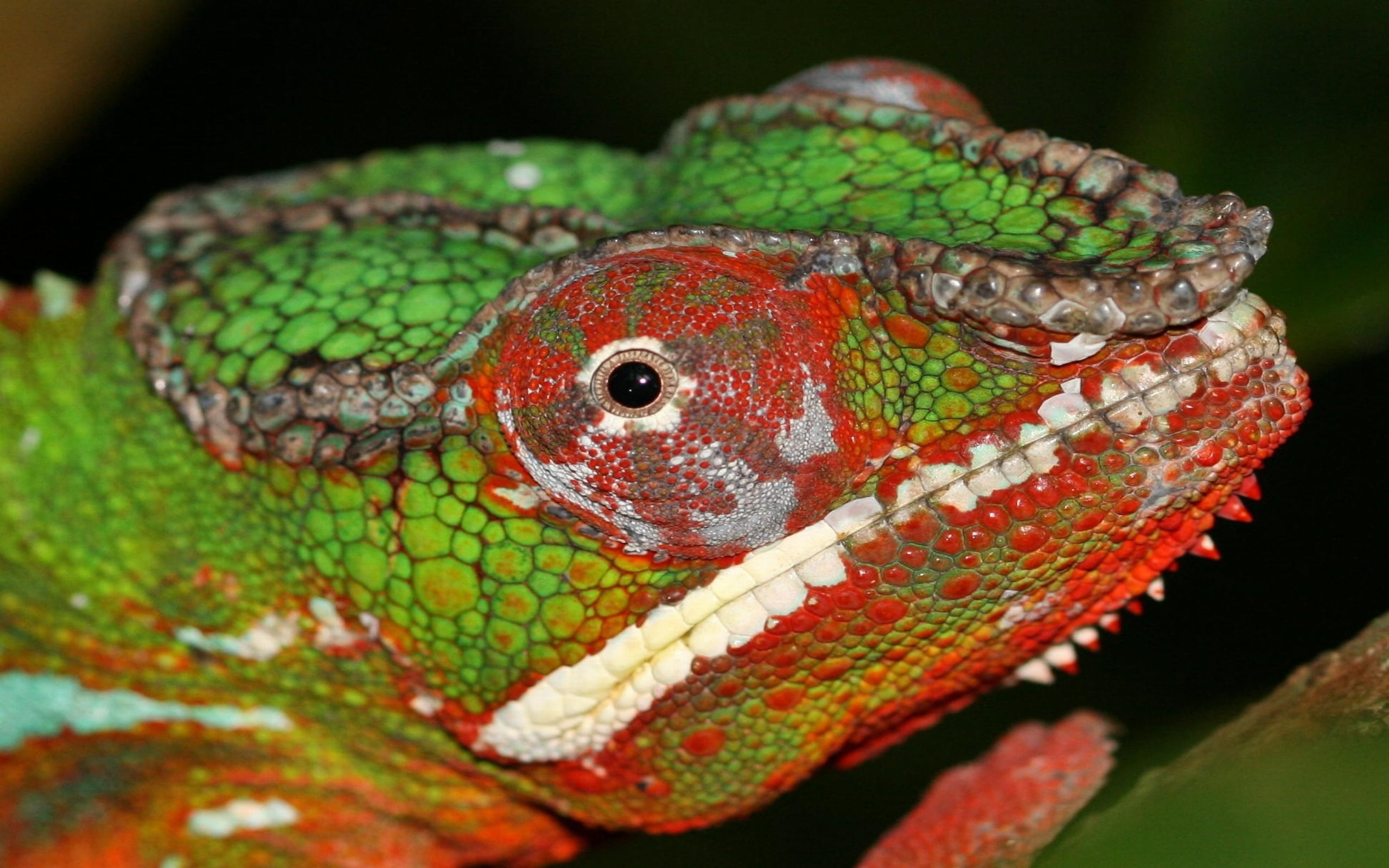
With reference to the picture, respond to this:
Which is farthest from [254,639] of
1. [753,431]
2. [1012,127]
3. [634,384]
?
[1012,127]

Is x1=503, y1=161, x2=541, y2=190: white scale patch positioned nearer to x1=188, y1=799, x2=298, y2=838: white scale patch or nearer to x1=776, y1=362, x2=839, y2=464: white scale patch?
x1=776, y1=362, x2=839, y2=464: white scale patch

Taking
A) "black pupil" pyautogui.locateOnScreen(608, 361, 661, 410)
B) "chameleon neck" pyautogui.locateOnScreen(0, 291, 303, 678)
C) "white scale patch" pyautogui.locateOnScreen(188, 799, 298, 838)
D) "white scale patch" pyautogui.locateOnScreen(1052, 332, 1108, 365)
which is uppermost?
"chameleon neck" pyautogui.locateOnScreen(0, 291, 303, 678)

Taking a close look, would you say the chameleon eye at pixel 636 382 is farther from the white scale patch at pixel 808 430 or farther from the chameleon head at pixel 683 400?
the white scale patch at pixel 808 430

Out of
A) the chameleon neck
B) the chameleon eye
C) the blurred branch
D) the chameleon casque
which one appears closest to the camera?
the chameleon eye

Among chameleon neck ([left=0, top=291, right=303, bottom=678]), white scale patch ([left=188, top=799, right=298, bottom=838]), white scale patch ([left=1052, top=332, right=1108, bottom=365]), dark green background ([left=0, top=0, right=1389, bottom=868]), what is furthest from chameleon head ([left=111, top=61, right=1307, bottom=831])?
dark green background ([left=0, top=0, right=1389, bottom=868])

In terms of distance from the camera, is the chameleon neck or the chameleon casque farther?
the chameleon neck

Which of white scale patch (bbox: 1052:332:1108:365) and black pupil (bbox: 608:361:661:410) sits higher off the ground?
black pupil (bbox: 608:361:661:410)

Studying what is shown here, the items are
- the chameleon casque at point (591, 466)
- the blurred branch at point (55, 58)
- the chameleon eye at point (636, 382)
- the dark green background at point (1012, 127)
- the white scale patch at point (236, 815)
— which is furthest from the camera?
the blurred branch at point (55, 58)

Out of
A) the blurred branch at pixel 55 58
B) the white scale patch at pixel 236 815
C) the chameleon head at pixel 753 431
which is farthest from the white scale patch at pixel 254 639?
the blurred branch at pixel 55 58

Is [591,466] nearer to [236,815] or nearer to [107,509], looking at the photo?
[107,509]

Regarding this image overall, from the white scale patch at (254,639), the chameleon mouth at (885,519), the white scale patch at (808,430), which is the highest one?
the white scale patch at (254,639)
